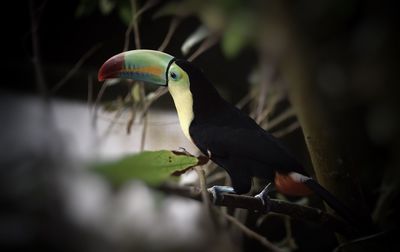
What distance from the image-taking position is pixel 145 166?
0.65m

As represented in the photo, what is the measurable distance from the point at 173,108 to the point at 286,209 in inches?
14.4

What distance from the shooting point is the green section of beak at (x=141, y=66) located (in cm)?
107

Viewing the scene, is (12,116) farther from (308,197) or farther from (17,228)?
(308,197)

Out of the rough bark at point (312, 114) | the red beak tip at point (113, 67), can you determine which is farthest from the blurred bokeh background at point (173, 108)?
the red beak tip at point (113, 67)

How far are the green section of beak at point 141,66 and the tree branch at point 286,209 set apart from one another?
0.30 metres

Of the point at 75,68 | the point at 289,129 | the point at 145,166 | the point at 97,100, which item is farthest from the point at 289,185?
the point at 75,68

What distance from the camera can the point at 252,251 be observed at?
123cm

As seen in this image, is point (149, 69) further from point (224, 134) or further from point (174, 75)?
point (224, 134)

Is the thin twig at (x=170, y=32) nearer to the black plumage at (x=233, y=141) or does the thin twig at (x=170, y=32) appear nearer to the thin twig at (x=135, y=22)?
the thin twig at (x=135, y=22)

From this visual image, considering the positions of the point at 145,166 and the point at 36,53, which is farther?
the point at 36,53

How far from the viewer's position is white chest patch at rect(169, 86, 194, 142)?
3.43 ft

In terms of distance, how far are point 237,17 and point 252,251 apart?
629mm

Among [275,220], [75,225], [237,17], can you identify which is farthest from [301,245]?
[75,225]

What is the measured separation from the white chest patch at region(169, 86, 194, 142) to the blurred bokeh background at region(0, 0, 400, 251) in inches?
2.9
